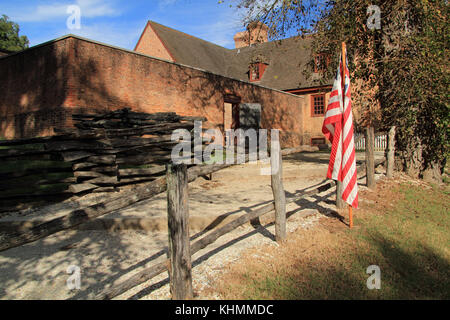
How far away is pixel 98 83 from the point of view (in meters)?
11.5

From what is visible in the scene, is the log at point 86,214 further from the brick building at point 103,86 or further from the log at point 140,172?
the brick building at point 103,86

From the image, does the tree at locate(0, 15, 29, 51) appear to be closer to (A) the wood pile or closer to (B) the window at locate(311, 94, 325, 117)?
(B) the window at locate(311, 94, 325, 117)

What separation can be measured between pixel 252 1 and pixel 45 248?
26.4ft

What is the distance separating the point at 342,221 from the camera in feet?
19.0

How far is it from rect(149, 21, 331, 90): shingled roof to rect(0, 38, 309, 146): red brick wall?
8.64 metres

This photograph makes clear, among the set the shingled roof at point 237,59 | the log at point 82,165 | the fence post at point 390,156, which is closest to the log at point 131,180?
the log at point 82,165

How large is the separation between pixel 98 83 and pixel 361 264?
34.3ft

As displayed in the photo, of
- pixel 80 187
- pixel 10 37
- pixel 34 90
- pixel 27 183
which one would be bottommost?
pixel 80 187

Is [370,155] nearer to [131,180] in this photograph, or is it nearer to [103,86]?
[131,180]

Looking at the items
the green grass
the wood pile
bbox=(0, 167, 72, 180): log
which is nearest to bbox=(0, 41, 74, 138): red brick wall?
the wood pile

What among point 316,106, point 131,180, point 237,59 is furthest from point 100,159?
point 237,59

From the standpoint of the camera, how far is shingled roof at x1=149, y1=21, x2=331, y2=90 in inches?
944

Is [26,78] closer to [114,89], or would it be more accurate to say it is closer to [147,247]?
[114,89]

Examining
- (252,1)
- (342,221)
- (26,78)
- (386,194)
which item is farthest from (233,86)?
(342,221)
